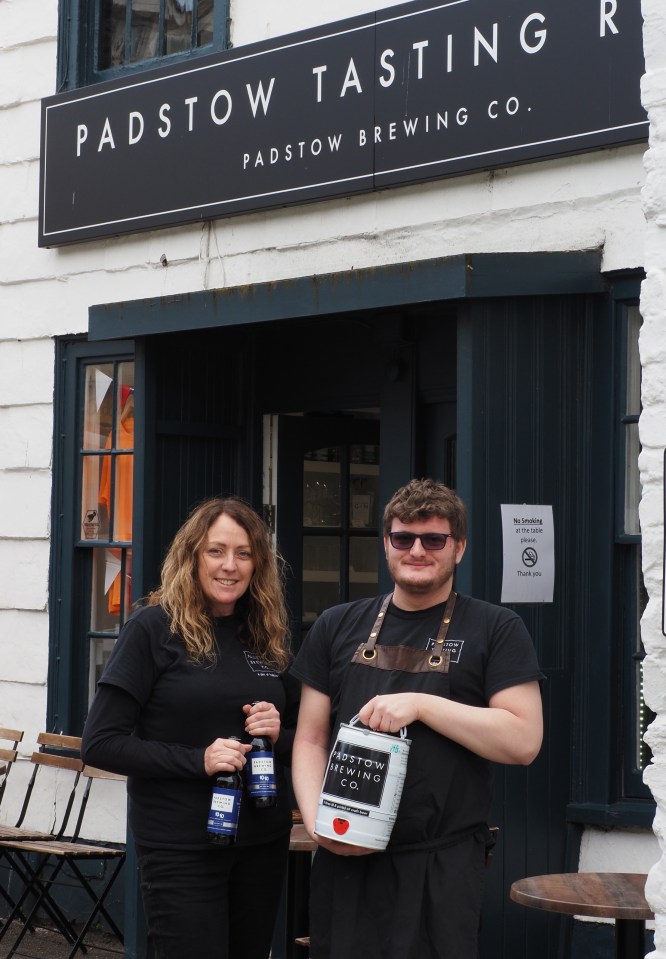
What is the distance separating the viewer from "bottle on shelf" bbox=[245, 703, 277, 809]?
4.03 meters

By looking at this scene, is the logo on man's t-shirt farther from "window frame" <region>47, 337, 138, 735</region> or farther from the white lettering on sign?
"window frame" <region>47, 337, 138, 735</region>

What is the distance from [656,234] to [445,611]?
109cm

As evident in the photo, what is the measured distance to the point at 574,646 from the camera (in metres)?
5.77

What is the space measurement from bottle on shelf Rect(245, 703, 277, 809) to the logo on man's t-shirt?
0.62 metres

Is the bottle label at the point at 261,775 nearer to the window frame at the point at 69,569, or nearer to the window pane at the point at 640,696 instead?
the window pane at the point at 640,696

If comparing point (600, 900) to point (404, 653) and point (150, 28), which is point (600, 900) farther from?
point (150, 28)

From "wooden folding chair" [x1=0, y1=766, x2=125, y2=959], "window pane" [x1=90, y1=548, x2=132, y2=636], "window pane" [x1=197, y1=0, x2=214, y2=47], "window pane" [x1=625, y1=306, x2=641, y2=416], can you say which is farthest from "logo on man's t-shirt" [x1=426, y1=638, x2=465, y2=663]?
"window pane" [x1=197, y1=0, x2=214, y2=47]

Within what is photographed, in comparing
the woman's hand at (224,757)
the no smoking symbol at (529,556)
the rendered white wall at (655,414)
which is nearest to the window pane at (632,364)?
the no smoking symbol at (529,556)

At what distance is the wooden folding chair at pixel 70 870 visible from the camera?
6.80m

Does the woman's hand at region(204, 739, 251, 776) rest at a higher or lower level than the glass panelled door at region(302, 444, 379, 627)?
lower

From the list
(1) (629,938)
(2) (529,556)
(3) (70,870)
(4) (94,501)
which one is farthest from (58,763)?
(1) (629,938)

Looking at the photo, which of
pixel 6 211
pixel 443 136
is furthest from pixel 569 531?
pixel 6 211

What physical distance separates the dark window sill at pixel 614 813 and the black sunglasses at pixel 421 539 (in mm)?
2238

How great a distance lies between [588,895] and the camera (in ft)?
14.6
